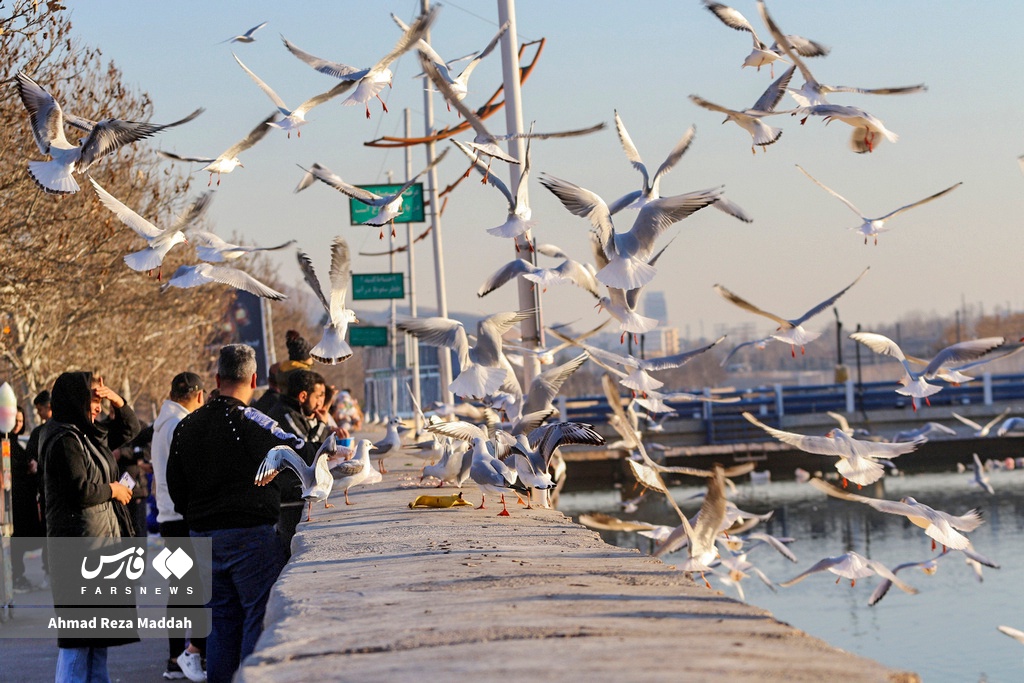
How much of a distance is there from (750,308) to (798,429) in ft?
125

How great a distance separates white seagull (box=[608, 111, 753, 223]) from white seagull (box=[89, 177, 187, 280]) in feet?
9.35

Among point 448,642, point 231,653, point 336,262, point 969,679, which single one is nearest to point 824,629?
point 969,679

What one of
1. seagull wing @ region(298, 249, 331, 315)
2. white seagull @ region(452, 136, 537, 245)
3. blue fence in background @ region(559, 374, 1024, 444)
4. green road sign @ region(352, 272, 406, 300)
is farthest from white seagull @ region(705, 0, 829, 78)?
blue fence in background @ region(559, 374, 1024, 444)

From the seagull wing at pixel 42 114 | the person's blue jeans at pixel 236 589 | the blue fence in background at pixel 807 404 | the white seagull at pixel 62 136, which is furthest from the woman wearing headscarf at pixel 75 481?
the blue fence in background at pixel 807 404

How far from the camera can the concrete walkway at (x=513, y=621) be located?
332 cm

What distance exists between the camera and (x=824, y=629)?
22688 mm

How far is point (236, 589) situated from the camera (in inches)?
254

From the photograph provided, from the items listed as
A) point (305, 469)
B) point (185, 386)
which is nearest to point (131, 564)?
point (185, 386)

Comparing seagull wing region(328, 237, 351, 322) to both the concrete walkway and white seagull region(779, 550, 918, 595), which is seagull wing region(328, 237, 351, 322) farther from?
white seagull region(779, 550, 918, 595)

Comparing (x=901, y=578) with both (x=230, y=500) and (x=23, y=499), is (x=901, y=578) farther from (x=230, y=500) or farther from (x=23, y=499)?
(x=230, y=500)

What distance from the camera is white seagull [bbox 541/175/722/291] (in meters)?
8.55

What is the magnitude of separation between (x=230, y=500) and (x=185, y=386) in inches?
59.7

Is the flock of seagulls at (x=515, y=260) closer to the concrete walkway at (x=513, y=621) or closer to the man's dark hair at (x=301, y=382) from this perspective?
the man's dark hair at (x=301, y=382)

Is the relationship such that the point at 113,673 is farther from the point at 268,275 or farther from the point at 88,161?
the point at 268,275
